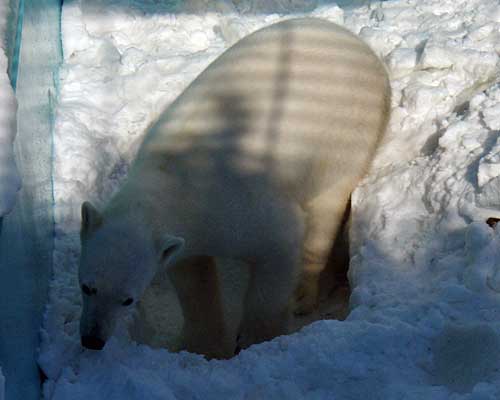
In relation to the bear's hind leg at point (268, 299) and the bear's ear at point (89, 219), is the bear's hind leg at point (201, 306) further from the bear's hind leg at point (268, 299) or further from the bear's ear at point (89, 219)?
the bear's ear at point (89, 219)

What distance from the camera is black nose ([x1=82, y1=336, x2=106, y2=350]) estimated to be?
2291mm

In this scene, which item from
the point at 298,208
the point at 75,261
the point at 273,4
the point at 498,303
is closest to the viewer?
the point at 498,303

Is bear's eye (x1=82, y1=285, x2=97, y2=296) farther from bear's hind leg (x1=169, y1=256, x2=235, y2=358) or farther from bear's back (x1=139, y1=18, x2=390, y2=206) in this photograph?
bear's hind leg (x1=169, y1=256, x2=235, y2=358)

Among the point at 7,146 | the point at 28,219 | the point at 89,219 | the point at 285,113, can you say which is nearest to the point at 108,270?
the point at 89,219

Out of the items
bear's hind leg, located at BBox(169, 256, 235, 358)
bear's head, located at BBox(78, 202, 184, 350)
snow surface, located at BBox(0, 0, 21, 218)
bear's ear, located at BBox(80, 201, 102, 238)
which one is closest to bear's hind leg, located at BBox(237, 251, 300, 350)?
bear's hind leg, located at BBox(169, 256, 235, 358)

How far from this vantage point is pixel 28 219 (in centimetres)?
239

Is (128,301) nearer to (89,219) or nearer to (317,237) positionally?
(89,219)

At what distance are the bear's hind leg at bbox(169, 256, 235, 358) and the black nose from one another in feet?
2.53

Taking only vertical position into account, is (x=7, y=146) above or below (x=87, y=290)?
above

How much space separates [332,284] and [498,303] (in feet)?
4.37

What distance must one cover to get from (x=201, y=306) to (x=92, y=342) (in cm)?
87

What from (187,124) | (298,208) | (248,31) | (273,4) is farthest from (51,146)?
(273,4)

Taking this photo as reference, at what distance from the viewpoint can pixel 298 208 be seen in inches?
119

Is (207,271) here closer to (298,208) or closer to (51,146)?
(298,208)
